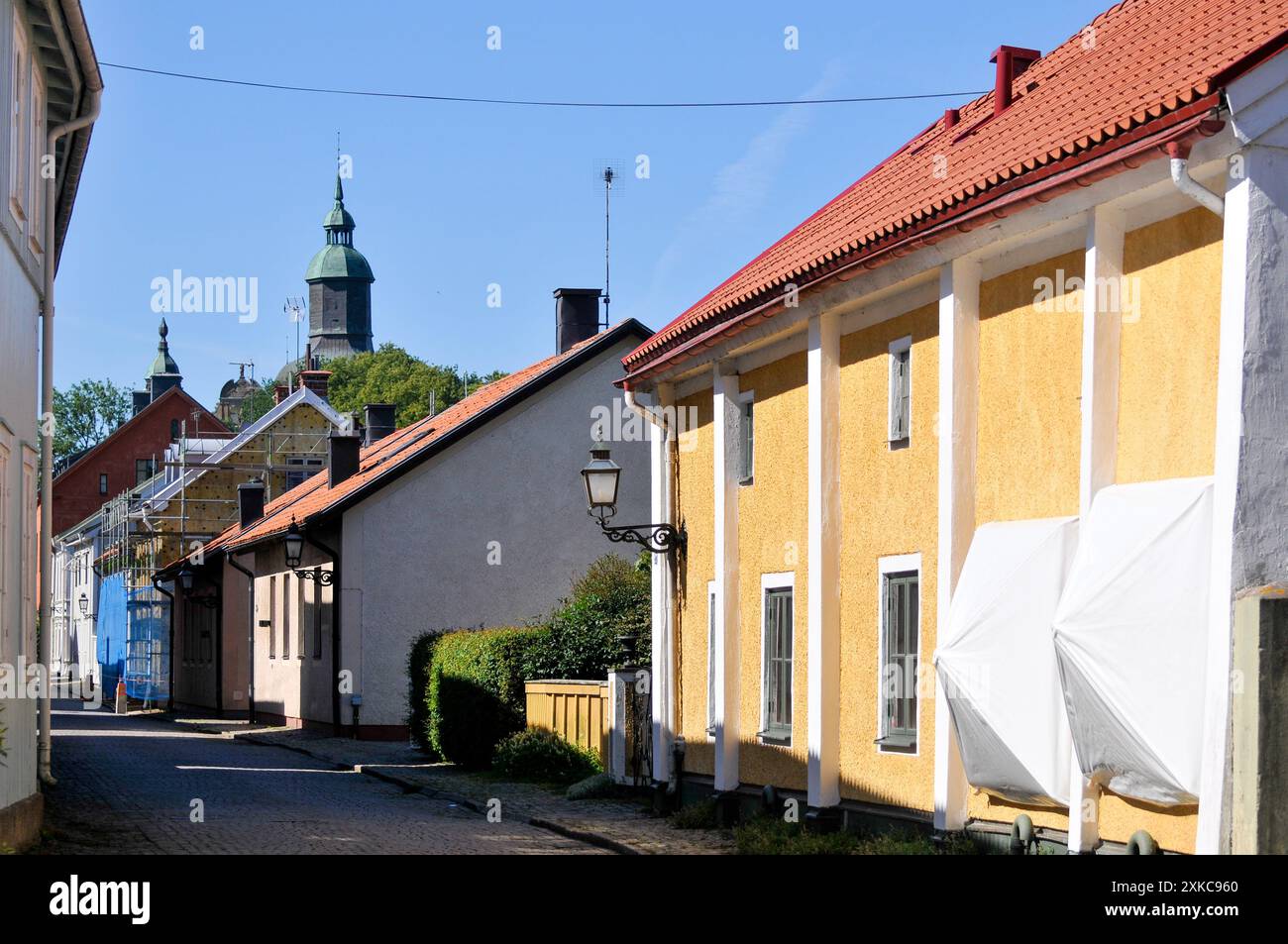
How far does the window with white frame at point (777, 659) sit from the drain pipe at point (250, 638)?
2349 centimetres

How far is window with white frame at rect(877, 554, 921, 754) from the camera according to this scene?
42.2 feet

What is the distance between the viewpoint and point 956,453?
39.3 feet

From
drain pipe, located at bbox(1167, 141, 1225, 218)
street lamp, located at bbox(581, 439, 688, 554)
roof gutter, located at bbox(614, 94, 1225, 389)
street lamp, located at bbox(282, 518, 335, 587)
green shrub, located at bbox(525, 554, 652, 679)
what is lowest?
green shrub, located at bbox(525, 554, 652, 679)

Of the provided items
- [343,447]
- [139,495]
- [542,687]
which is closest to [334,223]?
[139,495]

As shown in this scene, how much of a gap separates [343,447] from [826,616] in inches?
898

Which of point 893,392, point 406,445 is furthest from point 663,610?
point 406,445

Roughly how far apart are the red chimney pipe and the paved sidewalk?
6567 millimetres

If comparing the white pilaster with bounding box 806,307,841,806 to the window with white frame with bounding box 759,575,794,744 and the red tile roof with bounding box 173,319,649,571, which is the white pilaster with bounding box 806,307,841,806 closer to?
the window with white frame with bounding box 759,575,794,744

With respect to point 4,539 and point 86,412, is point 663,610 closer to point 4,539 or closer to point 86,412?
point 4,539

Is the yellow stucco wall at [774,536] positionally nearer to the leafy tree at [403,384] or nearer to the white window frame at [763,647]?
the white window frame at [763,647]

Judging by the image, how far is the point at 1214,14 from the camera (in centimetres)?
1112

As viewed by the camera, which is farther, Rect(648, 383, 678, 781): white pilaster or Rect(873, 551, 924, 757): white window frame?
Rect(648, 383, 678, 781): white pilaster

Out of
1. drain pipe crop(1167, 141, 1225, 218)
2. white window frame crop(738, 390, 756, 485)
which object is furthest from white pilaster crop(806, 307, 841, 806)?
drain pipe crop(1167, 141, 1225, 218)
